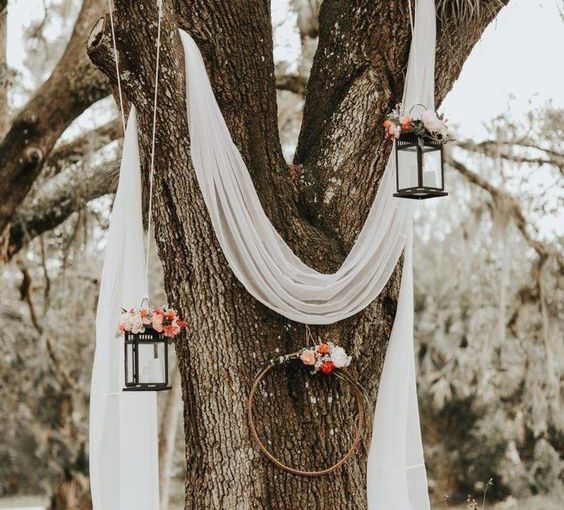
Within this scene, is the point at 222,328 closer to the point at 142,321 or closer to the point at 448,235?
the point at 142,321

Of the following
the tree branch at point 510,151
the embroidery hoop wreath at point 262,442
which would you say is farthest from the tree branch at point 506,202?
the embroidery hoop wreath at point 262,442

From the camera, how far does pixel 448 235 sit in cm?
1070

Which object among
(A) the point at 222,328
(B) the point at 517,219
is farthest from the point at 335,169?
(B) the point at 517,219

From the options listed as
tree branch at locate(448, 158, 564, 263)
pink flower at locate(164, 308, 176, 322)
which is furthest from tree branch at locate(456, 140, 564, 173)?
pink flower at locate(164, 308, 176, 322)

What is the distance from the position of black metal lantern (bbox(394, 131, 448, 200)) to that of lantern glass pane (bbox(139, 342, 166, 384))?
0.96 m

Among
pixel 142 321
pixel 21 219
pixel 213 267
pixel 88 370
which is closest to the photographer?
pixel 142 321

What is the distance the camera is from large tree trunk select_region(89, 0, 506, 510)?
332 cm

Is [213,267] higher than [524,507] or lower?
higher

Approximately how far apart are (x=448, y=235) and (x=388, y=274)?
734 centimetres

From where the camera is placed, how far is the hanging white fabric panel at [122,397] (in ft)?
11.3

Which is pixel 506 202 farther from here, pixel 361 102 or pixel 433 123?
pixel 433 123

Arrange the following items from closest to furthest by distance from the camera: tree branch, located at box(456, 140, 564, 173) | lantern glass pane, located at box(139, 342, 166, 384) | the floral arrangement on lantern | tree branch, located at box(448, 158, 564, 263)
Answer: lantern glass pane, located at box(139, 342, 166, 384) → the floral arrangement on lantern → tree branch, located at box(448, 158, 564, 263) → tree branch, located at box(456, 140, 564, 173)

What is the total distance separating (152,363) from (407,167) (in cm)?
108

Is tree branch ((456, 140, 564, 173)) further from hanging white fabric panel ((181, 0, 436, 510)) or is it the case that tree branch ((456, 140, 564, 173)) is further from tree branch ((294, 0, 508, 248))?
hanging white fabric panel ((181, 0, 436, 510))
